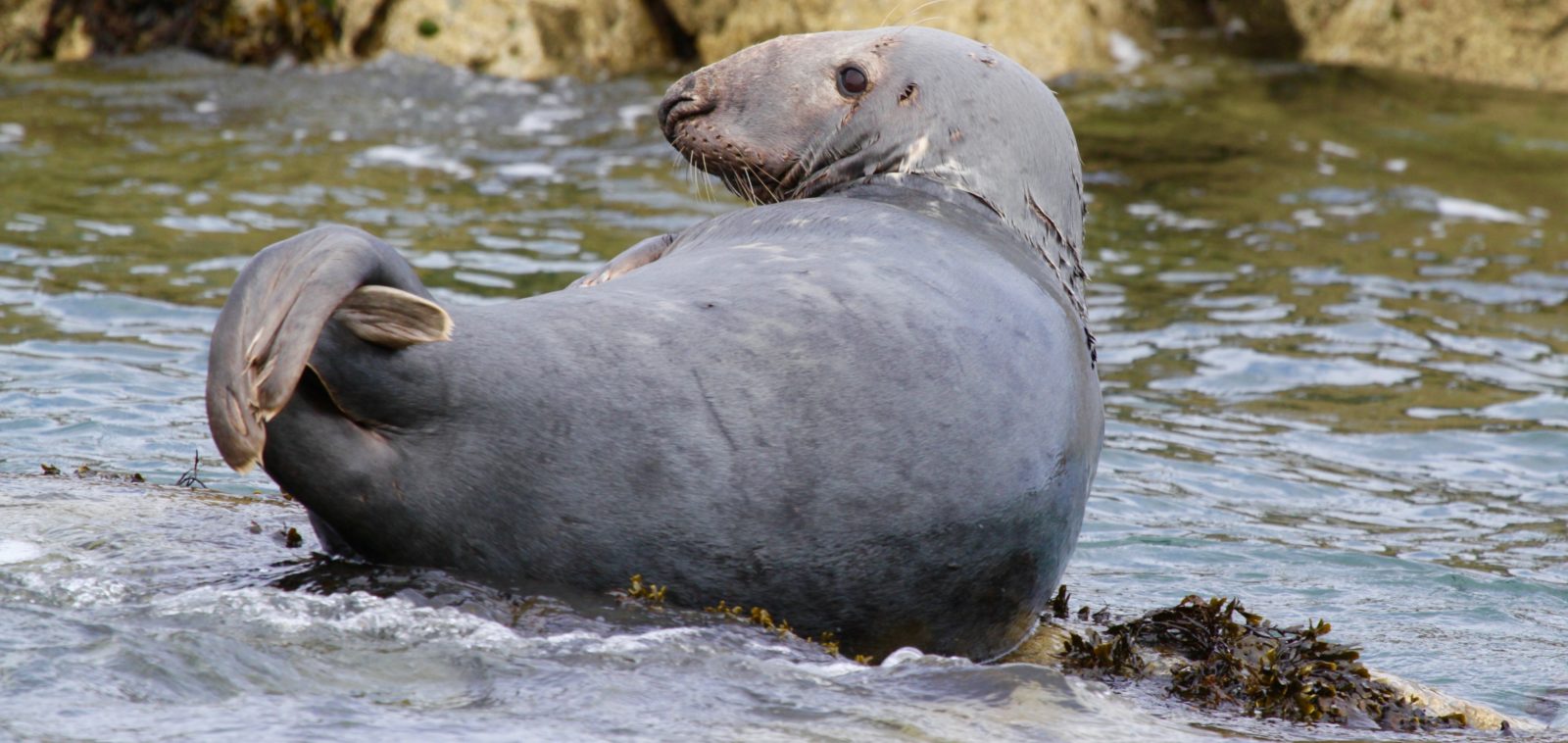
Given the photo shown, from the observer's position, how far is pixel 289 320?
3.17 metres

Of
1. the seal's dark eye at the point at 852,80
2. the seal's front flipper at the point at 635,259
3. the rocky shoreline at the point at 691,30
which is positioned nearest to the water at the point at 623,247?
the rocky shoreline at the point at 691,30

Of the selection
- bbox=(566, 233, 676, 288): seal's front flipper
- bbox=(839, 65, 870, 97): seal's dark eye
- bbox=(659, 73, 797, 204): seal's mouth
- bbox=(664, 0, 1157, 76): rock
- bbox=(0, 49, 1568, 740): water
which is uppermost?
bbox=(839, 65, 870, 97): seal's dark eye

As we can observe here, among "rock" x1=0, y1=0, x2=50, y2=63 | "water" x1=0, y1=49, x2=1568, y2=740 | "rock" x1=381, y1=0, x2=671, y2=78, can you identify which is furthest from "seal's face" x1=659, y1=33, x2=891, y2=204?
"rock" x1=0, y1=0, x2=50, y2=63

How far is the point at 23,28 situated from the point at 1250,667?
43.3ft

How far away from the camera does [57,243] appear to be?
9453 millimetres

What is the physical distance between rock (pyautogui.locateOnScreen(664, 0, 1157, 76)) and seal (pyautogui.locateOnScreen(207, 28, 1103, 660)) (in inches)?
425

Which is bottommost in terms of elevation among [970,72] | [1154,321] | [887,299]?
[1154,321]

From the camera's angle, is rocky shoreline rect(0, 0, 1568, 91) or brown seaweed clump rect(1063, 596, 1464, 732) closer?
brown seaweed clump rect(1063, 596, 1464, 732)

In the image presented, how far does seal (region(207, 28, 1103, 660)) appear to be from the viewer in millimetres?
3365

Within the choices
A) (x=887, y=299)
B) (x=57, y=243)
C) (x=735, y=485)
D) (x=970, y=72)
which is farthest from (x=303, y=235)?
(x=57, y=243)

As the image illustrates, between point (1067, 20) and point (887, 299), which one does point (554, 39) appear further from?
point (887, 299)

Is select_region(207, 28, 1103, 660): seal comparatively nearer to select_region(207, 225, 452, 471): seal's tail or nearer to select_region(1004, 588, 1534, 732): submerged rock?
Answer: select_region(207, 225, 452, 471): seal's tail

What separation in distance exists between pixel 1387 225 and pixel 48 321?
8.45m

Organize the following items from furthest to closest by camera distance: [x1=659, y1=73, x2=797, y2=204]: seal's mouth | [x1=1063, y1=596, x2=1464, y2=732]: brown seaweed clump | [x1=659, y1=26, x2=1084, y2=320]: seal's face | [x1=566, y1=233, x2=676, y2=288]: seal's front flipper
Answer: [x1=659, y1=73, x2=797, y2=204]: seal's mouth
[x1=659, y1=26, x2=1084, y2=320]: seal's face
[x1=566, y1=233, x2=676, y2=288]: seal's front flipper
[x1=1063, y1=596, x2=1464, y2=732]: brown seaweed clump
